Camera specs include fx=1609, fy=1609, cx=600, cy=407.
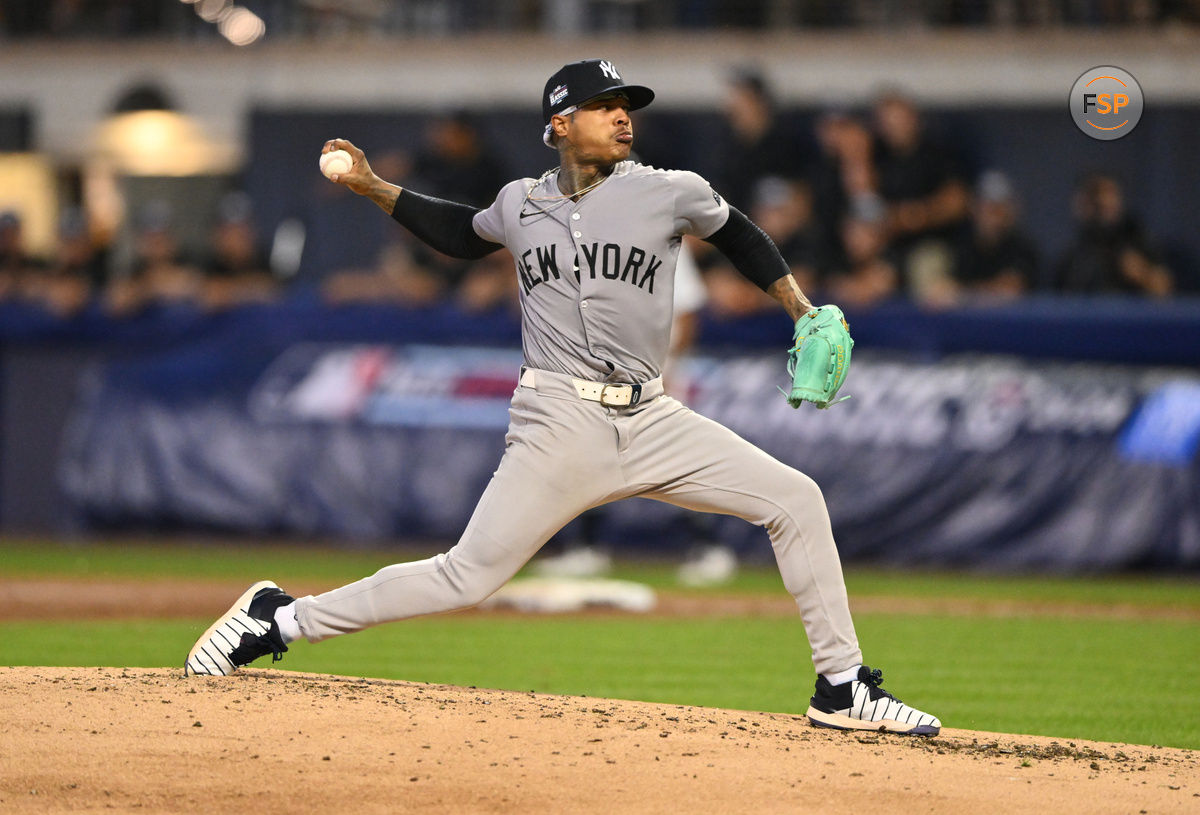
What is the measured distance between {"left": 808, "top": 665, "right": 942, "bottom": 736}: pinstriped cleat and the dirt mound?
0.17 ft

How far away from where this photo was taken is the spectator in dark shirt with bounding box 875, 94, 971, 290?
13355 millimetres

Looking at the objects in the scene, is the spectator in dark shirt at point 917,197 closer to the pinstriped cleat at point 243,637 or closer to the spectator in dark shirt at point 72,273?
the spectator in dark shirt at point 72,273

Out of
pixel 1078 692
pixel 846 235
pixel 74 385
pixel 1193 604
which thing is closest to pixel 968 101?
pixel 846 235

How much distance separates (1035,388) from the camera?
1162cm

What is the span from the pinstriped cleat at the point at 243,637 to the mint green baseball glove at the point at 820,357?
5.92 feet

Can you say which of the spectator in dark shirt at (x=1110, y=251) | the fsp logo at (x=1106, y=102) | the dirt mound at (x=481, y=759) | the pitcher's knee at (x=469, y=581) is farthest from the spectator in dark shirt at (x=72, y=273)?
the pitcher's knee at (x=469, y=581)

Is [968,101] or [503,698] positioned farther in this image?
[968,101]

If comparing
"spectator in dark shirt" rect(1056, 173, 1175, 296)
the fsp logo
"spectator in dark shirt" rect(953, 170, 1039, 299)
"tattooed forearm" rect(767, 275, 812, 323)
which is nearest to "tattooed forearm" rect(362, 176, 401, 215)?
"tattooed forearm" rect(767, 275, 812, 323)

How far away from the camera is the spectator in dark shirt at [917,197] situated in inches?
526

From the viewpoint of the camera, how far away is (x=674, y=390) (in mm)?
12141

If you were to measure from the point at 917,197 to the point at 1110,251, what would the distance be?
162 centimetres

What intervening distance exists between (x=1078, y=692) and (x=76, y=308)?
10013 millimetres

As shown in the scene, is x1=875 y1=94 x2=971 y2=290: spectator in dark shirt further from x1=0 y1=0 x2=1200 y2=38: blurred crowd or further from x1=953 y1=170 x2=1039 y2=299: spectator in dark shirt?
x1=0 y1=0 x2=1200 y2=38: blurred crowd

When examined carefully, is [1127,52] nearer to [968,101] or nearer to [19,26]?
[968,101]
